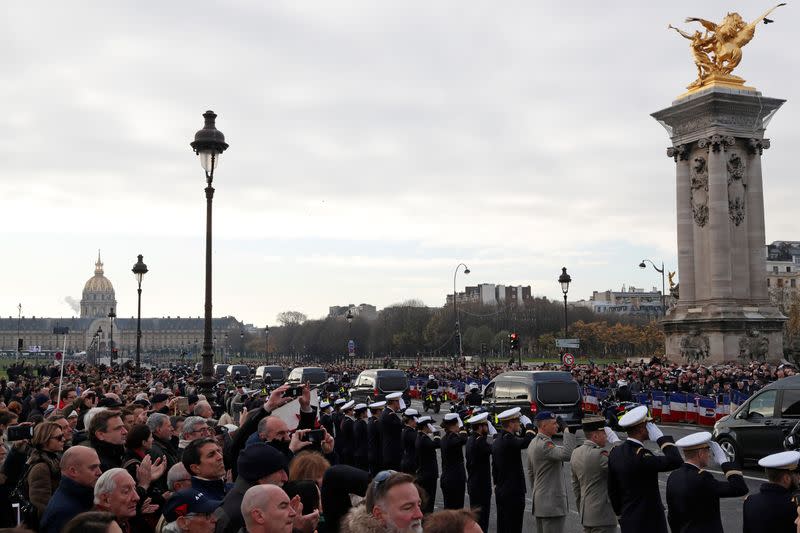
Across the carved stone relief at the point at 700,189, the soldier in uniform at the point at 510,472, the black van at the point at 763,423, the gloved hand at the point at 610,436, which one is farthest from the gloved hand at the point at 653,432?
the carved stone relief at the point at 700,189

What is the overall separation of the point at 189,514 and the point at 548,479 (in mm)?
5406

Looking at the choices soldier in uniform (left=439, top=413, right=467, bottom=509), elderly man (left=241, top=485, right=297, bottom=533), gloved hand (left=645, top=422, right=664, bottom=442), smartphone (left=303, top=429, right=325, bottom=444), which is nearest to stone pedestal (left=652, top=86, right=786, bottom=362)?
soldier in uniform (left=439, top=413, right=467, bottom=509)

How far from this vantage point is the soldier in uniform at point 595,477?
875 centimetres

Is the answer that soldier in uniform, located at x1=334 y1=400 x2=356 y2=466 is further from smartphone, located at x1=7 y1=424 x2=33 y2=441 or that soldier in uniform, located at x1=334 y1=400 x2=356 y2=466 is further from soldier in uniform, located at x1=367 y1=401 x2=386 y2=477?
smartphone, located at x1=7 y1=424 x2=33 y2=441

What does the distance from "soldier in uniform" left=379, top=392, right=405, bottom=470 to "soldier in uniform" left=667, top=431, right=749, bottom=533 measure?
23.2 ft

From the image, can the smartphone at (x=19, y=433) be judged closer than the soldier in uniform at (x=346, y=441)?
Yes

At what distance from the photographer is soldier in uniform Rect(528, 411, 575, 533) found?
31.9ft

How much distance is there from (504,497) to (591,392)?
24086 millimetres

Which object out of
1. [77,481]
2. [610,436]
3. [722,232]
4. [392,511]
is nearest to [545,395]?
[610,436]

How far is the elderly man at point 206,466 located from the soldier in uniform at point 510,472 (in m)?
4.93

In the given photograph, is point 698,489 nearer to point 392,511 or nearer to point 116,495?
point 392,511

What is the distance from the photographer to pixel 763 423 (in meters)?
17.4

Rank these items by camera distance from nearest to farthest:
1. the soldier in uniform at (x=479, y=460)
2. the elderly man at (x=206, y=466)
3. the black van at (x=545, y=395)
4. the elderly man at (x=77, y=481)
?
the elderly man at (x=77, y=481)
the elderly man at (x=206, y=466)
the soldier in uniform at (x=479, y=460)
the black van at (x=545, y=395)

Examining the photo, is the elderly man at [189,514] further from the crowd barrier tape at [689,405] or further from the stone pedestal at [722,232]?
the stone pedestal at [722,232]
